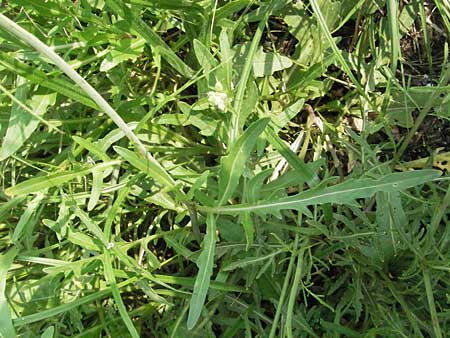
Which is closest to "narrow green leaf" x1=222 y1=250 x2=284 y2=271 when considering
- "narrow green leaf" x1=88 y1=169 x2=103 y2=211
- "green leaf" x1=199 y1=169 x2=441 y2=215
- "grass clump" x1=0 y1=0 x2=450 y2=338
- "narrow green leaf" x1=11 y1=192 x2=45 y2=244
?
"grass clump" x1=0 y1=0 x2=450 y2=338

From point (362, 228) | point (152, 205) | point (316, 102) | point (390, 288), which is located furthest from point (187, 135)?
point (390, 288)

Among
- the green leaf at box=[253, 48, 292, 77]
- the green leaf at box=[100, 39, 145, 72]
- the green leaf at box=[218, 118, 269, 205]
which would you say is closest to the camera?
the green leaf at box=[218, 118, 269, 205]

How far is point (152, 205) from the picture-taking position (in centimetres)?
134

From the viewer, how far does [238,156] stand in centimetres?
91

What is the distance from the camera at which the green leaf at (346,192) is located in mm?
925

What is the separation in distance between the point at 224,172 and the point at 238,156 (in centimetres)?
4

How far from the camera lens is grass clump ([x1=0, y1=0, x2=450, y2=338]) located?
3.43 feet

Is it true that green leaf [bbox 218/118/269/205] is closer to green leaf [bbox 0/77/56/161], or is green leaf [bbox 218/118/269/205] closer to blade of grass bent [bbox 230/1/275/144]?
blade of grass bent [bbox 230/1/275/144]

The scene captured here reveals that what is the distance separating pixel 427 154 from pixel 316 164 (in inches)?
18.7

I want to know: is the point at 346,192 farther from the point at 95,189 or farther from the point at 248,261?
the point at 95,189

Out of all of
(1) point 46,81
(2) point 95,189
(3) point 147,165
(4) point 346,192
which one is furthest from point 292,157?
(1) point 46,81

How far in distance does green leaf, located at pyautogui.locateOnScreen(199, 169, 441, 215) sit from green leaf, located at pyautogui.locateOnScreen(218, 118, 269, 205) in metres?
0.06

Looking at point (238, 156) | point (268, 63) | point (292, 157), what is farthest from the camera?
point (268, 63)

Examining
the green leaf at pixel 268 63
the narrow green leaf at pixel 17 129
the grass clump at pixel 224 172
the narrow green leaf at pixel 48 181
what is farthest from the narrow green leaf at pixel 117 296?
the green leaf at pixel 268 63
